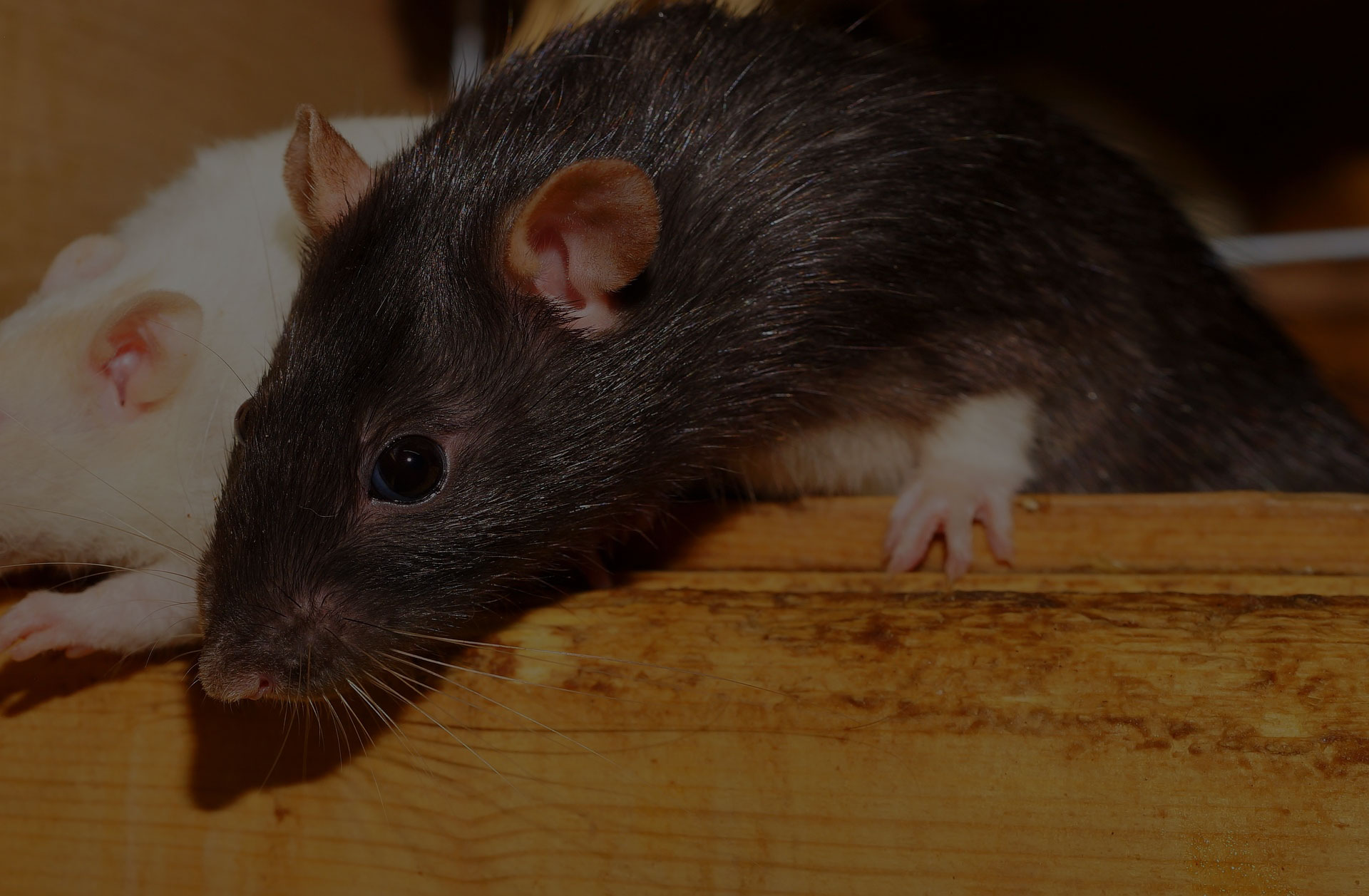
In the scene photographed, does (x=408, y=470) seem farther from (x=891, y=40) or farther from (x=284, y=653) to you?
(x=891, y=40)

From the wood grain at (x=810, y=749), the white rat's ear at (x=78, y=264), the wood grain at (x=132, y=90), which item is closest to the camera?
the wood grain at (x=810, y=749)

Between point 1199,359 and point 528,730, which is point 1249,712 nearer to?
point 528,730

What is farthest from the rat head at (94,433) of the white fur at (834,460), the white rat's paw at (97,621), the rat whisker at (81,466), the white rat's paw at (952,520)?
the white rat's paw at (952,520)

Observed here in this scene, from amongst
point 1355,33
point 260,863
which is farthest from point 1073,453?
point 1355,33

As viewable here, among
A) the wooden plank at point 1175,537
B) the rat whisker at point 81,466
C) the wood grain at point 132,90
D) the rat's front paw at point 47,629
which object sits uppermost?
the wood grain at point 132,90

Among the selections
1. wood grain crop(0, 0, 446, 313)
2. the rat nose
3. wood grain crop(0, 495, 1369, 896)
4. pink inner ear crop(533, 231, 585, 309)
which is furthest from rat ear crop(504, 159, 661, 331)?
wood grain crop(0, 0, 446, 313)

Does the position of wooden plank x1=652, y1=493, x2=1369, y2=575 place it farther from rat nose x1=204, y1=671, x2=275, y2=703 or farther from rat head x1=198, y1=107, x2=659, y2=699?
rat nose x1=204, y1=671, x2=275, y2=703

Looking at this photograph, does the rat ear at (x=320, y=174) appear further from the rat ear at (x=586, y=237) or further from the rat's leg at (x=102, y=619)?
the rat's leg at (x=102, y=619)
